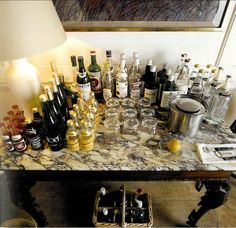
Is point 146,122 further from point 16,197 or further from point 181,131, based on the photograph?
point 16,197

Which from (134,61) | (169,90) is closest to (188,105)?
(169,90)

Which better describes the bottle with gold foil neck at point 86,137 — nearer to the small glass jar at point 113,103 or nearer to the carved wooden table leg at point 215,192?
the small glass jar at point 113,103

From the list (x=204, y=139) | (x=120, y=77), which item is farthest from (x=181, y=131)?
(x=120, y=77)

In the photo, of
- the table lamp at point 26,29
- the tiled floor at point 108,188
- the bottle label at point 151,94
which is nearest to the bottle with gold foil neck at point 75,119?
the table lamp at point 26,29

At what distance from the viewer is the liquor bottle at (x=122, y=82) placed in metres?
0.98

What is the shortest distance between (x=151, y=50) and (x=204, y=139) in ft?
1.66

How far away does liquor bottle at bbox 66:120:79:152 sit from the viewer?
772 mm

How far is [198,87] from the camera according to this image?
99cm

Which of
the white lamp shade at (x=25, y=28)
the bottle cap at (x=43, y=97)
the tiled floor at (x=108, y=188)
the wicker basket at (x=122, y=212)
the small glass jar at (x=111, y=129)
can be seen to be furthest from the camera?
A: the tiled floor at (x=108, y=188)

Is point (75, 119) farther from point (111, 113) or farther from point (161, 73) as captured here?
point (161, 73)

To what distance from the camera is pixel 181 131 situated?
0.90m

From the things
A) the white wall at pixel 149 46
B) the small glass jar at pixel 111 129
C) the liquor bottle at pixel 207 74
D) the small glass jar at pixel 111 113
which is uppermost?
the white wall at pixel 149 46

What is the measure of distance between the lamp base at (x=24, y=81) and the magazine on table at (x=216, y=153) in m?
0.75

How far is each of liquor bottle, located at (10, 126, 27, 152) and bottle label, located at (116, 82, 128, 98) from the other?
50 cm
